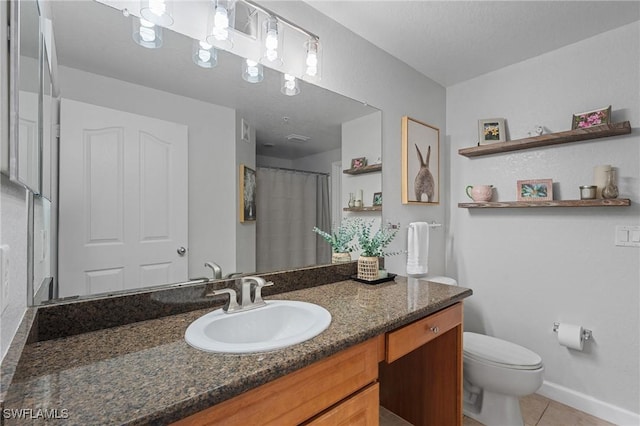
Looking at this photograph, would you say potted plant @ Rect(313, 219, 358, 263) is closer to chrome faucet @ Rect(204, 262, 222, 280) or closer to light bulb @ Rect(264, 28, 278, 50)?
chrome faucet @ Rect(204, 262, 222, 280)

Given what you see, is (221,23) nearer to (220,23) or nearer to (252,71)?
(220,23)

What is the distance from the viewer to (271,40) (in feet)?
4.54

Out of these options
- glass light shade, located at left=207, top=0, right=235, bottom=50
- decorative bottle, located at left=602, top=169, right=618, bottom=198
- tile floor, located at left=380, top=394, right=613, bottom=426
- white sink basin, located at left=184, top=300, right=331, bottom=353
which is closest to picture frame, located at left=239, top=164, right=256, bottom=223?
white sink basin, located at left=184, top=300, right=331, bottom=353

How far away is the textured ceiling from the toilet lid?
188cm

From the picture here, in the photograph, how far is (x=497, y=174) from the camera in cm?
227

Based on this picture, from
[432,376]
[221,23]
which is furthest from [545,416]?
[221,23]

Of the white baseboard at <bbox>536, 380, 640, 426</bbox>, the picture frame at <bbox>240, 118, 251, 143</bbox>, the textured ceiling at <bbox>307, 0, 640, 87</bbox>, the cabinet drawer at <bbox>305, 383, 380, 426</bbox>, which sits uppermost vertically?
the textured ceiling at <bbox>307, 0, 640, 87</bbox>

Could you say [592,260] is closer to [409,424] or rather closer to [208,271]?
[409,424]

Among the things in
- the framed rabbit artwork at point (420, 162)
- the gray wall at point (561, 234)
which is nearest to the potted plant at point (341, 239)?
the framed rabbit artwork at point (420, 162)

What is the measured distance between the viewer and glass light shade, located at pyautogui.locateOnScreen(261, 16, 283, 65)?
53.8 inches

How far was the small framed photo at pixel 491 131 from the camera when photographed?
2205 mm

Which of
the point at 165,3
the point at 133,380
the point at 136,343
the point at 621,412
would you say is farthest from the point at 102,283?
the point at 621,412

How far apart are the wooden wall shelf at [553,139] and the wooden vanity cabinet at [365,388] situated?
128cm

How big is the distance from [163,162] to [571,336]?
2.43 metres
